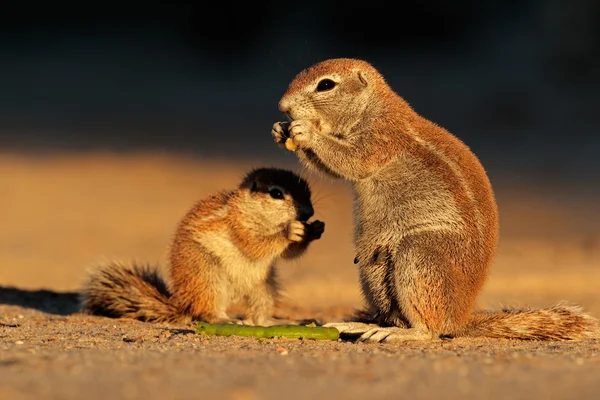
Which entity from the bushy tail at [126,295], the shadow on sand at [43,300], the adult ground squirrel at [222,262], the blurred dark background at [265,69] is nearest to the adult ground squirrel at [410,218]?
the adult ground squirrel at [222,262]

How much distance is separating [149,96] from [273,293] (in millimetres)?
20824

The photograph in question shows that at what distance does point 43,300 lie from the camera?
10.4 meters

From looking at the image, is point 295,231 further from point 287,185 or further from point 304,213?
point 287,185

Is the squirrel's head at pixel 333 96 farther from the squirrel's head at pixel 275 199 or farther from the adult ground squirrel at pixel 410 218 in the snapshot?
the squirrel's head at pixel 275 199

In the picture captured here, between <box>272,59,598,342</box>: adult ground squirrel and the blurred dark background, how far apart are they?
12803mm

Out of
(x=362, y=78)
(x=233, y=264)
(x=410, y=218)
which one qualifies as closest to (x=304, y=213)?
(x=233, y=264)

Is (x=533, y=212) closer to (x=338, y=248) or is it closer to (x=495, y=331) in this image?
(x=338, y=248)

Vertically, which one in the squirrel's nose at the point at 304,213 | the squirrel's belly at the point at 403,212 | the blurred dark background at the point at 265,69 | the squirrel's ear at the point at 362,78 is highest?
the blurred dark background at the point at 265,69

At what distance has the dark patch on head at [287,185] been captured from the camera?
29.8 ft

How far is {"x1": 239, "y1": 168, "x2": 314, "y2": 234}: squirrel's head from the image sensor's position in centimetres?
899

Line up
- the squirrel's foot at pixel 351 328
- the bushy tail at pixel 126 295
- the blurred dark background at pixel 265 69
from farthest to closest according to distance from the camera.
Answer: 1. the blurred dark background at pixel 265 69
2. the bushy tail at pixel 126 295
3. the squirrel's foot at pixel 351 328

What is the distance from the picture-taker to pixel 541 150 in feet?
73.2

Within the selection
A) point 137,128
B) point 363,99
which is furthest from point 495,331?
point 137,128

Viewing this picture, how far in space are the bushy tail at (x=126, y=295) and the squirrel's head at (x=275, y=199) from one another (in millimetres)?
1061
